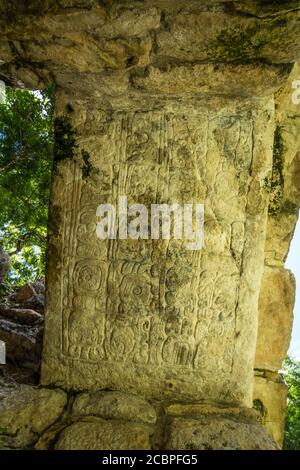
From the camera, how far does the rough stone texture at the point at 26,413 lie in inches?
73.4

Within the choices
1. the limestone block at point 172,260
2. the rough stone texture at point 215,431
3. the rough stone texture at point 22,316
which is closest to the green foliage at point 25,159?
the rough stone texture at point 22,316

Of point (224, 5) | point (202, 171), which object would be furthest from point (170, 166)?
point (224, 5)

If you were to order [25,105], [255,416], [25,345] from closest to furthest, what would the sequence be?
[255,416]
[25,345]
[25,105]

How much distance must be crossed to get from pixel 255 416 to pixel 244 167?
1.35m

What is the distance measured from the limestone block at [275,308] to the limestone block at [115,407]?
3.52ft

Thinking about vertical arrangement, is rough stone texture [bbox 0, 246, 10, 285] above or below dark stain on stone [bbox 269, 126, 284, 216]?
below

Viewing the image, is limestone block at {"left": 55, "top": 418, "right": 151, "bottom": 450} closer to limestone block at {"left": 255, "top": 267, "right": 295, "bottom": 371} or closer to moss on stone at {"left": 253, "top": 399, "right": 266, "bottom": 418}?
limestone block at {"left": 255, "top": 267, "right": 295, "bottom": 371}

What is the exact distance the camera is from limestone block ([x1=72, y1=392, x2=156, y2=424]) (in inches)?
76.6

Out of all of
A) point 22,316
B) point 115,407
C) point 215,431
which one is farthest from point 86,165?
point 22,316

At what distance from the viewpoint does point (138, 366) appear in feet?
6.79

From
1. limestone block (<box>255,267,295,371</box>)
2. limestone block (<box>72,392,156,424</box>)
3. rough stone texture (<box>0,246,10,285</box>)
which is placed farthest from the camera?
rough stone texture (<box>0,246,10,285</box>)

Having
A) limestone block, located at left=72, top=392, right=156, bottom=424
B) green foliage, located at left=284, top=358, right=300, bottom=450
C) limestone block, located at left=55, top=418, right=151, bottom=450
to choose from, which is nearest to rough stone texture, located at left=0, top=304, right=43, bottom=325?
limestone block, located at left=72, top=392, right=156, bottom=424

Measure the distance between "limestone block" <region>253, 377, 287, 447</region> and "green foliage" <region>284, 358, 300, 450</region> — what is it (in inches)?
62.4

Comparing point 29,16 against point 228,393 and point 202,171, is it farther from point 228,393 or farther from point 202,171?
point 228,393
